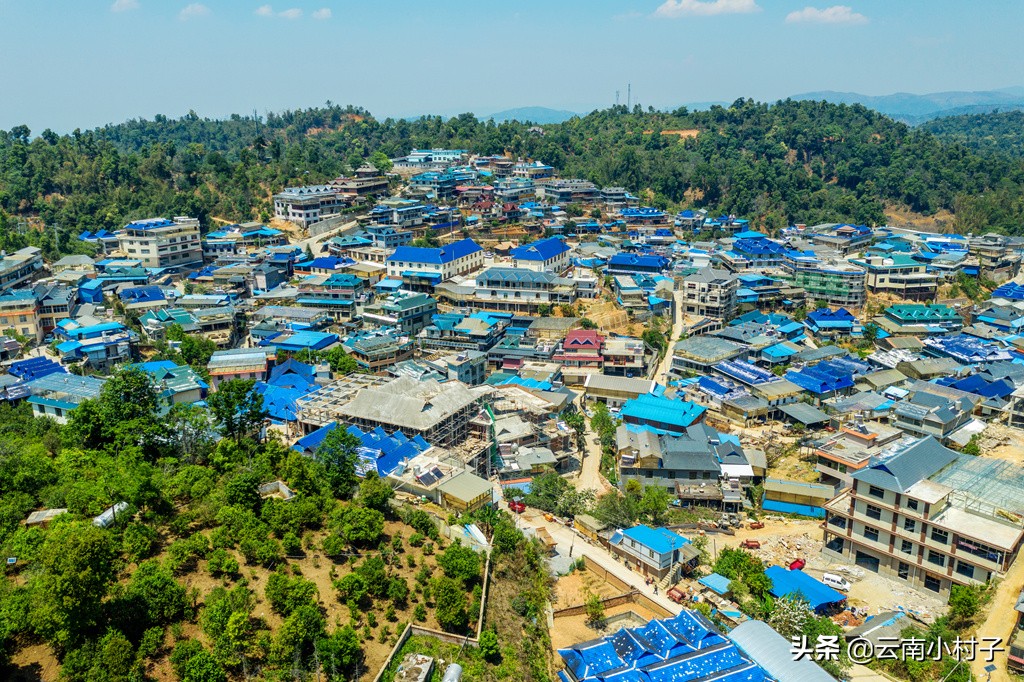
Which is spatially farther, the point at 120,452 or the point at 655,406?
the point at 655,406

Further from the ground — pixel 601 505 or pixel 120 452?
pixel 120 452

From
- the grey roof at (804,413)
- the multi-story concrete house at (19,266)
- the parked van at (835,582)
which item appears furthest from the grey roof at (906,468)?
the multi-story concrete house at (19,266)

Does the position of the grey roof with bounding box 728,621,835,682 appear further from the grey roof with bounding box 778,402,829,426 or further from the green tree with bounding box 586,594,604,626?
the grey roof with bounding box 778,402,829,426

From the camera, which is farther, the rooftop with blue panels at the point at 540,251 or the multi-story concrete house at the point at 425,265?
the rooftop with blue panels at the point at 540,251

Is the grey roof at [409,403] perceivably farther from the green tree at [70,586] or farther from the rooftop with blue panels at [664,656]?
the green tree at [70,586]

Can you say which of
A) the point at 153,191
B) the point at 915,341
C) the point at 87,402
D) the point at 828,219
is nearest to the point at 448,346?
the point at 87,402

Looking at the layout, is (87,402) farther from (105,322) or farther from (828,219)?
(828,219)

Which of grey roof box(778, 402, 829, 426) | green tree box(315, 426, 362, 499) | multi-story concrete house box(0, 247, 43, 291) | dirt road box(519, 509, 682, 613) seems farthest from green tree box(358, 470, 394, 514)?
multi-story concrete house box(0, 247, 43, 291)
